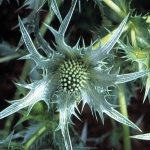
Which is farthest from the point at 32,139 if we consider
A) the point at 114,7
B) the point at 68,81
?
the point at 114,7

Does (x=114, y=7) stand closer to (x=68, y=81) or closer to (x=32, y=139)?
(x=68, y=81)

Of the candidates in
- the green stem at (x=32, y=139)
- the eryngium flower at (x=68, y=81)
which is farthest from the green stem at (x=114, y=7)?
the green stem at (x=32, y=139)

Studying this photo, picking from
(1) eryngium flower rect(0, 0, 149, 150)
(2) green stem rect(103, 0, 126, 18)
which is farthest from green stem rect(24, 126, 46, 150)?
(2) green stem rect(103, 0, 126, 18)

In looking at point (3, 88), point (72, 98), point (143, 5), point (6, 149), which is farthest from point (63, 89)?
point (3, 88)

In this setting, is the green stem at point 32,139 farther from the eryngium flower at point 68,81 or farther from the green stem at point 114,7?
the green stem at point 114,7

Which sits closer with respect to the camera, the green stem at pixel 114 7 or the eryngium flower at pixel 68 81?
the eryngium flower at pixel 68 81

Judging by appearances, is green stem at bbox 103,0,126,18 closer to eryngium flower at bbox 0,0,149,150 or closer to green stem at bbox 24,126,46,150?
eryngium flower at bbox 0,0,149,150

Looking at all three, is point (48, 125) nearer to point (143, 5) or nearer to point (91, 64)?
point (91, 64)

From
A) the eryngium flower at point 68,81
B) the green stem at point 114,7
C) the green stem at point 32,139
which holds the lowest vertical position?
the green stem at point 32,139
